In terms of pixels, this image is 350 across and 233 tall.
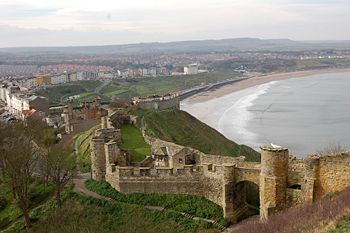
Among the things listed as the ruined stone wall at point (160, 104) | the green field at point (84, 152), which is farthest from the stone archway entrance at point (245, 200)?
the ruined stone wall at point (160, 104)

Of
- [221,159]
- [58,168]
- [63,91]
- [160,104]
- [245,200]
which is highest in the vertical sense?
[221,159]

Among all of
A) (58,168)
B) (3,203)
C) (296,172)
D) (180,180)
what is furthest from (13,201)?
(296,172)

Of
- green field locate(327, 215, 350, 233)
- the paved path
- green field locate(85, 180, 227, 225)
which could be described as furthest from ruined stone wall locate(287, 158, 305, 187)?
the paved path

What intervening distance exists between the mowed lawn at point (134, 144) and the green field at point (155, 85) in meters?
76.8

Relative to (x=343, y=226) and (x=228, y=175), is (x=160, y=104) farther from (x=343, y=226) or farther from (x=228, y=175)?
(x=343, y=226)

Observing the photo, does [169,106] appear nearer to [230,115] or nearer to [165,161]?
[230,115]

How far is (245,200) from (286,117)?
50494mm

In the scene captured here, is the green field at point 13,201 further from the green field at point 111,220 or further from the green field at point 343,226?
the green field at point 343,226

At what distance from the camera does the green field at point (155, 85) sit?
126694 mm

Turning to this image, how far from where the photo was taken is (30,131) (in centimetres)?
3906

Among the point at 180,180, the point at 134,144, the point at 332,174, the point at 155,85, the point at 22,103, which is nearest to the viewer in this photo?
the point at 332,174

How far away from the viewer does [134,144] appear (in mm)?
35344

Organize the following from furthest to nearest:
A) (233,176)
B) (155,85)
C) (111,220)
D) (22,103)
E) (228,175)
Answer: (155,85) → (22,103) → (111,220) → (233,176) → (228,175)

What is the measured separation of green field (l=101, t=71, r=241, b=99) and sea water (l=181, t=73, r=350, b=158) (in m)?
22.8
